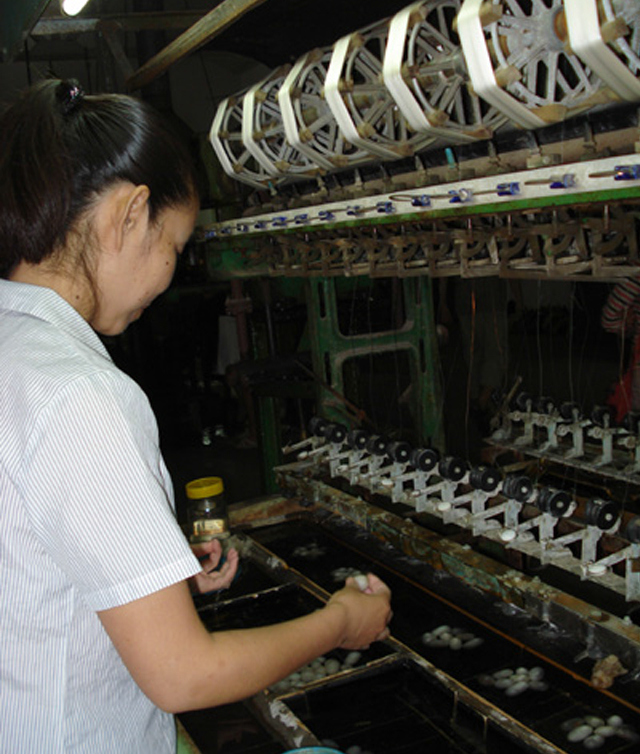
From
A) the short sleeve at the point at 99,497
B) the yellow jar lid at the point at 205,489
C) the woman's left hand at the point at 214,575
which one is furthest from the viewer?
the yellow jar lid at the point at 205,489

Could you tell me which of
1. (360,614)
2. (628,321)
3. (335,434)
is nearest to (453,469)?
(335,434)

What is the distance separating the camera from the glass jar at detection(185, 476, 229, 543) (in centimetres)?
265

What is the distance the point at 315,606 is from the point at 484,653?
0.52 meters

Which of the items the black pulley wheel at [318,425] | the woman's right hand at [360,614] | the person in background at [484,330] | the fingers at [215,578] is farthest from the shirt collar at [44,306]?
the person in background at [484,330]

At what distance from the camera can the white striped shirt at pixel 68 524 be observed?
77 centimetres

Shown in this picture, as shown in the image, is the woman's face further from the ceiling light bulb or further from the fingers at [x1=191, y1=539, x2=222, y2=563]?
the ceiling light bulb

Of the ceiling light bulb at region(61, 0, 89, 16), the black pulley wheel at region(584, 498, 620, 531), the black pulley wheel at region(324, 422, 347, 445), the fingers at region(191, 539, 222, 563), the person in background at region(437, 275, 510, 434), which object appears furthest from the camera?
the person in background at region(437, 275, 510, 434)

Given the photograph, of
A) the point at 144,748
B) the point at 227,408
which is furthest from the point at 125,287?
the point at 227,408

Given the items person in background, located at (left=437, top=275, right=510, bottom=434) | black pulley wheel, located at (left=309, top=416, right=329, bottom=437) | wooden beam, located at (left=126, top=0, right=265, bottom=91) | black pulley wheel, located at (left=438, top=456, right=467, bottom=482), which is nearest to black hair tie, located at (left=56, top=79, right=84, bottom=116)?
wooden beam, located at (left=126, top=0, right=265, bottom=91)

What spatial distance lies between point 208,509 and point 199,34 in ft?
5.05

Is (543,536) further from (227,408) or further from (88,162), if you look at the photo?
(227,408)

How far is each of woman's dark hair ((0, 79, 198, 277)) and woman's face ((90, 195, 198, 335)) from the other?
30mm

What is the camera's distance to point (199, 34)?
238 centimetres

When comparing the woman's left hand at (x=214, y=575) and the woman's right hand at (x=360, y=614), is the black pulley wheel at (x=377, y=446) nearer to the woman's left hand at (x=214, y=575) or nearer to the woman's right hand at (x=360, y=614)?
the woman's left hand at (x=214, y=575)
